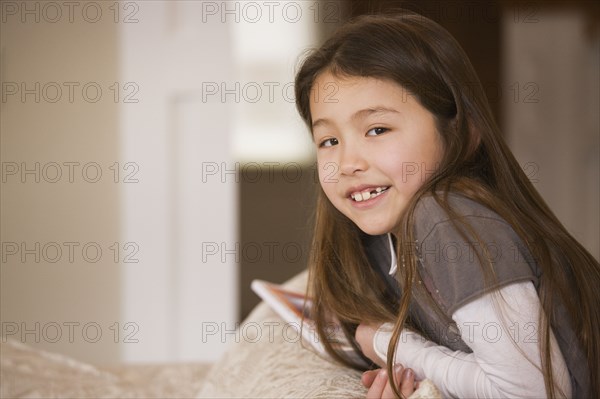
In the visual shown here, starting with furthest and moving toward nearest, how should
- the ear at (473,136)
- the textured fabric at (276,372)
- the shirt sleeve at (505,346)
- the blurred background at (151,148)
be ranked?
the blurred background at (151,148)
the ear at (473,136)
the textured fabric at (276,372)
the shirt sleeve at (505,346)

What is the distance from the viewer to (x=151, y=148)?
9.80 ft

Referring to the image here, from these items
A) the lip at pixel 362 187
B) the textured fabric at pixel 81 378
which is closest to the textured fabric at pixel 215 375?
the textured fabric at pixel 81 378

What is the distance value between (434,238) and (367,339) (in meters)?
0.29

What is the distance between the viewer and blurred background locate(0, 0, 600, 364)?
269 centimetres

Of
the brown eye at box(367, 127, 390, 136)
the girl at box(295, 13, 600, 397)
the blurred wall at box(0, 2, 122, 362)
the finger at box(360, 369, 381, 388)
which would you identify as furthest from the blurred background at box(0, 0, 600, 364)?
the finger at box(360, 369, 381, 388)

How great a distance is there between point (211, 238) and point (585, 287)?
81.4 inches

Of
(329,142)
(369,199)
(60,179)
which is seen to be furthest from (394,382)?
(60,179)

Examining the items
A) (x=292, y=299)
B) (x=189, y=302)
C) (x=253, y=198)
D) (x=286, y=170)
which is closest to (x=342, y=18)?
(x=286, y=170)

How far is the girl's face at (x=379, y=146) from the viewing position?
3.66 ft

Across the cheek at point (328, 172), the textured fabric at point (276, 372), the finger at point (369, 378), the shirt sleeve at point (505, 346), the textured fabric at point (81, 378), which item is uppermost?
the cheek at point (328, 172)

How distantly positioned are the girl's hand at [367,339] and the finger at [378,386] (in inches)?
7.1

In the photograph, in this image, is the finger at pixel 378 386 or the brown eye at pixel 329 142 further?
the brown eye at pixel 329 142

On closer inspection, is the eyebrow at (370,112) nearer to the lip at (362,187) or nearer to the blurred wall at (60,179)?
the lip at (362,187)

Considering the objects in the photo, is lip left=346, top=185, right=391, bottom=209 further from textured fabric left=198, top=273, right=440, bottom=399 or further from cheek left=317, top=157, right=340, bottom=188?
textured fabric left=198, top=273, right=440, bottom=399
